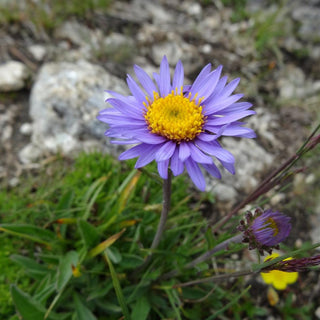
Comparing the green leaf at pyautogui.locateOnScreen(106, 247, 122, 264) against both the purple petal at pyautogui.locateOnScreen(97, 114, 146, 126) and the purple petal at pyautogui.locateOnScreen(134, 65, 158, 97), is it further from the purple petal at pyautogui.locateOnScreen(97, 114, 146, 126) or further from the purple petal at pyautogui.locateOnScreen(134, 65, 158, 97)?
the purple petal at pyautogui.locateOnScreen(134, 65, 158, 97)

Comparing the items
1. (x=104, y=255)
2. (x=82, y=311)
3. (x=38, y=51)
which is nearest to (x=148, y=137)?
(x=104, y=255)

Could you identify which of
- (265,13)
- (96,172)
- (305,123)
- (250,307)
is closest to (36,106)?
(96,172)

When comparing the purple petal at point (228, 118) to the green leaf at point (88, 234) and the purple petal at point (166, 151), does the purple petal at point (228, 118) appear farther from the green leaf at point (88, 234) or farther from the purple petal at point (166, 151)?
the green leaf at point (88, 234)

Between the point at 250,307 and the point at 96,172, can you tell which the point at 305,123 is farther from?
the point at 96,172

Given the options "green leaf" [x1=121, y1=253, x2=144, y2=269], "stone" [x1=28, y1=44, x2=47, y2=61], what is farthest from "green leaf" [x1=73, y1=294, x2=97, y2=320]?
"stone" [x1=28, y1=44, x2=47, y2=61]

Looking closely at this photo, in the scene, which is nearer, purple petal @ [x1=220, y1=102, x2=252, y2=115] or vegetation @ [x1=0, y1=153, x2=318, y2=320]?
purple petal @ [x1=220, y1=102, x2=252, y2=115]

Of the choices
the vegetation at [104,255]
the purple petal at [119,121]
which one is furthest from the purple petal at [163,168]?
the vegetation at [104,255]

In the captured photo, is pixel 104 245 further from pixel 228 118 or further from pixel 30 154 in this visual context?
pixel 30 154
